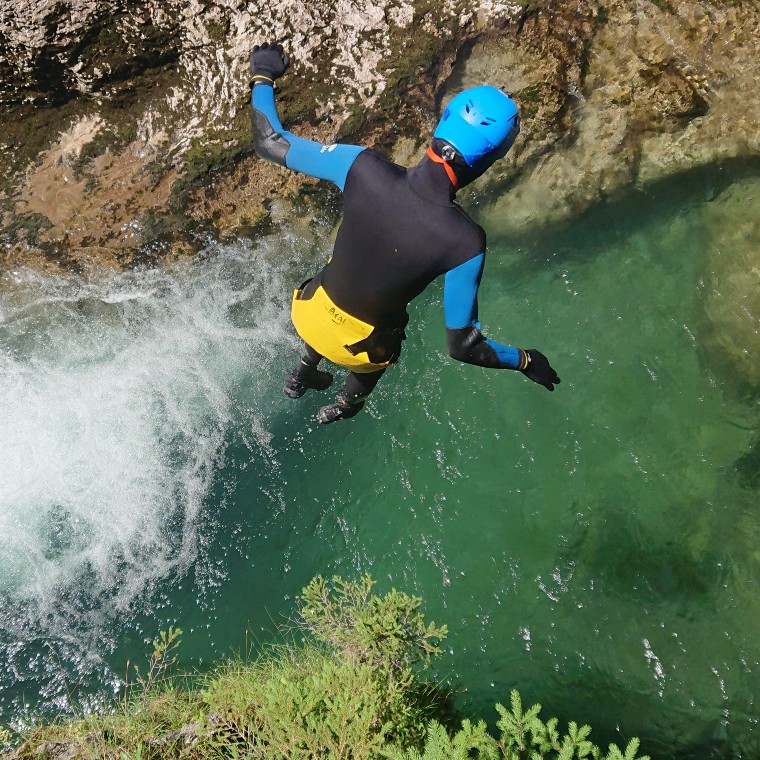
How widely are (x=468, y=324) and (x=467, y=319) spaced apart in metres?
0.02

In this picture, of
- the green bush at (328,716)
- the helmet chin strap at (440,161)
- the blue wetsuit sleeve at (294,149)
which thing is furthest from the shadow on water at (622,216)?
the green bush at (328,716)

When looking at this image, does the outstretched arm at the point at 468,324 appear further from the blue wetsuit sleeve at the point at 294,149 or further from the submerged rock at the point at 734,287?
the submerged rock at the point at 734,287

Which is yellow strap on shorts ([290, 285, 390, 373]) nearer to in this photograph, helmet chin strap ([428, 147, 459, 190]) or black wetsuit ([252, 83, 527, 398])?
black wetsuit ([252, 83, 527, 398])

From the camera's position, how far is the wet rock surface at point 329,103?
403 cm

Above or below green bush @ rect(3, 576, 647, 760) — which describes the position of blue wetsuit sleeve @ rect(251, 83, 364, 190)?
above

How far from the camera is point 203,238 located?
171 inches

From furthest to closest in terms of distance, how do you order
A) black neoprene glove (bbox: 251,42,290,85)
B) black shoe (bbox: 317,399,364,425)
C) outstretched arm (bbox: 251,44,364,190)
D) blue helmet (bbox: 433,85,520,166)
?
black shoe (bbox: 317,399,364,425)
black neoprene glove (bbox: 251,42,290,85)
outstretched arm (bbox: 251,44,364,190)
blue helmet (bbox: 433,85,520,166)

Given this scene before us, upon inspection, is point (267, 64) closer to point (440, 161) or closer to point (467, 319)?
point (440, 161)

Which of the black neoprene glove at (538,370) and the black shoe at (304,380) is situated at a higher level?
the black neoprene glove at (538,370)

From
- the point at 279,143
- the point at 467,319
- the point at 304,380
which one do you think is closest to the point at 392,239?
the point at 467,319

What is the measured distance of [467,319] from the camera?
103 inches

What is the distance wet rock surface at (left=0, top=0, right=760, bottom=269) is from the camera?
4.03 m

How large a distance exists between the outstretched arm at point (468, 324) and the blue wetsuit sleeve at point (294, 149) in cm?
61

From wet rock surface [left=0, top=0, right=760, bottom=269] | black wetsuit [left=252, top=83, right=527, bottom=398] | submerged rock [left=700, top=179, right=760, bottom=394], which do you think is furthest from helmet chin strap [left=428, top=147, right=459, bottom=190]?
submerged rock [left=700, top=179, right=760, bottom=394]
